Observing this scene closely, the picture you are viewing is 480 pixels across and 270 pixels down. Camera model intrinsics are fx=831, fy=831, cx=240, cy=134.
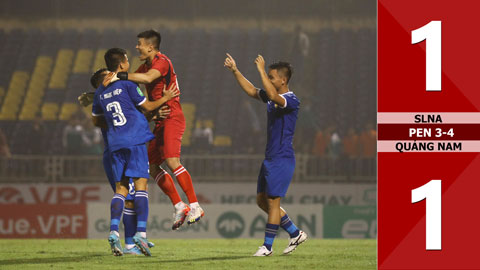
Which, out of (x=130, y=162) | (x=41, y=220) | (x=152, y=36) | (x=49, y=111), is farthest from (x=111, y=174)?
(x=49, y=111)

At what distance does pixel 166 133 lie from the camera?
8781 mm

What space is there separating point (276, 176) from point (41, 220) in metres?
9.61

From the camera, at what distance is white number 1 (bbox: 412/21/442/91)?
18.8 ft

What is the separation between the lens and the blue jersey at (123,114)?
8.15 meters

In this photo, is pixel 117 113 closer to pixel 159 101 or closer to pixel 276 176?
pixel 159 101

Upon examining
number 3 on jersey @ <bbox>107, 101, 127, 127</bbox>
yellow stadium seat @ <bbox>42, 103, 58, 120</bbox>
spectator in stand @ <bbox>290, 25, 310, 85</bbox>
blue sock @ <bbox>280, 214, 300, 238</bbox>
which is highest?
spectator in stand @ <bbox>290, 25, 310, 85</bbox>

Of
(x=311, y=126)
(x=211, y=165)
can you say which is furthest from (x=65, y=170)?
(x=311, y=126)

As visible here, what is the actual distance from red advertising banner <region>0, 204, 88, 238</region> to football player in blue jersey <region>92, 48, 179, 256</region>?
8.73 metres

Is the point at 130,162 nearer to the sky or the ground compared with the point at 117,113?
nearer to the ground

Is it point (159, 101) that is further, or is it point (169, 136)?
point (169, 136)

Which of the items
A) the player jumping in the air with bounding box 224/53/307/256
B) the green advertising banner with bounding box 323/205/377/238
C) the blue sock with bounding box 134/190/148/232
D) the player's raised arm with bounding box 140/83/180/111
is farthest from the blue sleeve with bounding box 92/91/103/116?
the green advertising banner with bounding box 323/205/377/238

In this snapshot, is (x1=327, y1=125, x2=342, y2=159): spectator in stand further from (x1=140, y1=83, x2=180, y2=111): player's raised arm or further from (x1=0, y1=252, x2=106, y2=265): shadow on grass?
(x1=0, y1=252, x2=106, y2=265): shadow on grass

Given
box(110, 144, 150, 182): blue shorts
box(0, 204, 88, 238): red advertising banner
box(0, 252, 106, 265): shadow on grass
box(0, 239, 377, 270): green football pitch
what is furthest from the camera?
box(0, 204, 88, 238): red advertising banner

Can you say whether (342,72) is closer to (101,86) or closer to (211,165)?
(211,165)
